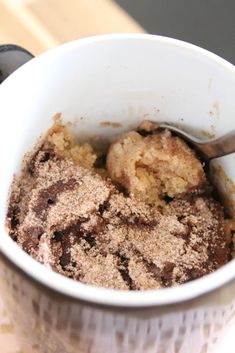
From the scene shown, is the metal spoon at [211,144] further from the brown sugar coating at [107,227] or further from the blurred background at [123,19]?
the blurred background at [123,19]

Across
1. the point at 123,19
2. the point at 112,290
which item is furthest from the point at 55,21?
the point at 112,290

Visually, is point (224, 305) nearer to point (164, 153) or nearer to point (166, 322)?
point (166, 322)

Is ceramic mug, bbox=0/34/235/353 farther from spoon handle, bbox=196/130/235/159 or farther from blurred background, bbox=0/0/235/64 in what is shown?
blurred background, bbox=0/0/235/64

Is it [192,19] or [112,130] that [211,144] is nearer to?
[112,130]

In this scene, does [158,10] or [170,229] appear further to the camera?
[158,10]

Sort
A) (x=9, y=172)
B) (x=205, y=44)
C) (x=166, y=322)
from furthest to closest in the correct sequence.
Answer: (x=205, y=44) < (x=9, y=172) < (x=166, y=322)

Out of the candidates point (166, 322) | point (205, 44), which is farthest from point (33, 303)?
point (205, 44)
